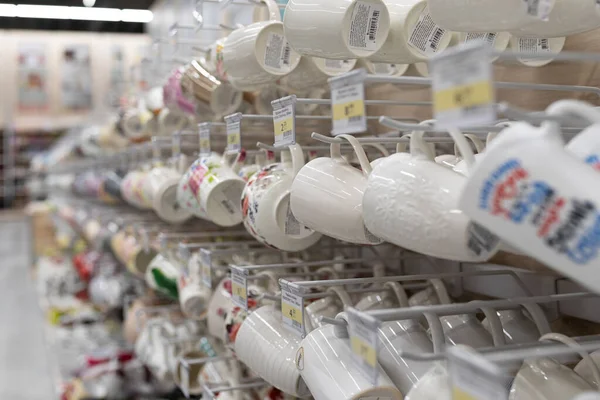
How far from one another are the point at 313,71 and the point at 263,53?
11 cm

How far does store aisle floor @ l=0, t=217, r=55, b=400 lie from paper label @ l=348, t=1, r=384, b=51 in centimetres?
327

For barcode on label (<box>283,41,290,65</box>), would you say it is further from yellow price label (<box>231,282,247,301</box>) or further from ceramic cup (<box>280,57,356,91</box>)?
yellow price label (<box>231,282,247,301</box>)

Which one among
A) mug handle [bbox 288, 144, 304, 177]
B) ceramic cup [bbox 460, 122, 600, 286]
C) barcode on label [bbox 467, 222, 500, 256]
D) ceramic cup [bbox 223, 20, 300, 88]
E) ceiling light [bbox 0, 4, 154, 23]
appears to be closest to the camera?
ceramic cup [bbox 460, 122, 600, 286]

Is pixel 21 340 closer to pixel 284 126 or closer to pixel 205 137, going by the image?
pixel 205 137

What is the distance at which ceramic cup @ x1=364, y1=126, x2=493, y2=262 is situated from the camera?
0.75 metres

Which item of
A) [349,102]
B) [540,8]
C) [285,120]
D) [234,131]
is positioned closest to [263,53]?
[234,131]

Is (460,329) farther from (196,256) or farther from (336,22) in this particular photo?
(196,256)

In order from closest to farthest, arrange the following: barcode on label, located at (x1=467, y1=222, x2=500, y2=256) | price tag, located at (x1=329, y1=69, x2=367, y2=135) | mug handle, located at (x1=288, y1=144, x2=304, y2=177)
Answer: barcode on label, located at (x1=467, y1=222, x2=500, y2=256) → price tag, located at (x1=329, y1=69, x2=367, y2=135) → mug handle, located at (x1=288, y1=144, x2=304, y2=177)

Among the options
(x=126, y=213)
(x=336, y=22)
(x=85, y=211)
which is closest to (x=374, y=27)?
(x=336, y=22)

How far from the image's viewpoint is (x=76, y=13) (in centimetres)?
912

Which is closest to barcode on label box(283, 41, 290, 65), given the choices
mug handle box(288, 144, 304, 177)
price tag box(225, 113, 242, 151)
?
price tag box(225, 113, 242, 151)

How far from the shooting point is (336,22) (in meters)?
1.08

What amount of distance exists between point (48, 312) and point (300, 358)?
4316 millimetres

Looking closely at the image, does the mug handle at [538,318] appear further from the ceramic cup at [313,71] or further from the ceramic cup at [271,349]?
the ceramic cup at [313,71]
